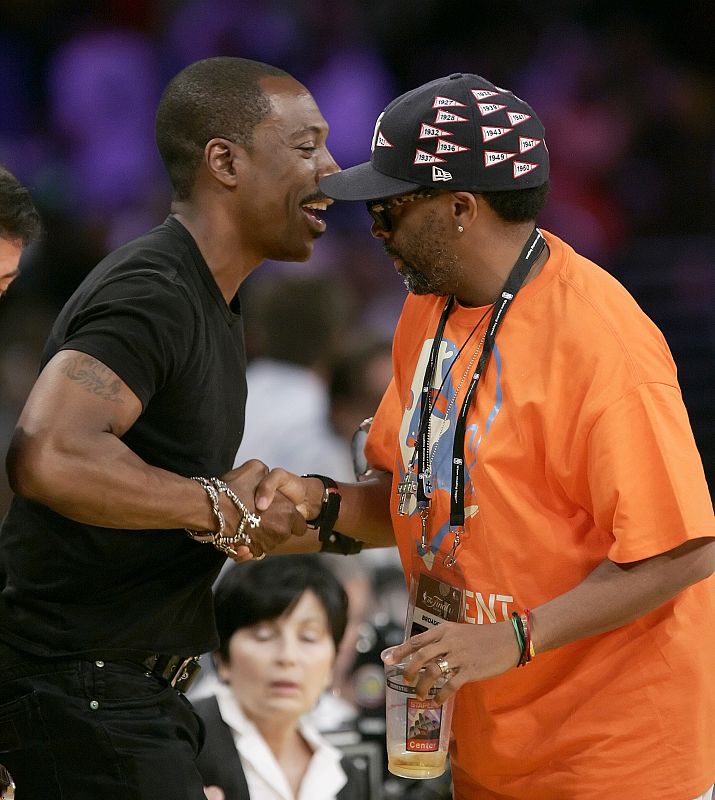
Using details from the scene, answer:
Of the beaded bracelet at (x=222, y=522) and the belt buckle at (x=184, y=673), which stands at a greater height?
the beaded bracelet at (x=222, y=522)

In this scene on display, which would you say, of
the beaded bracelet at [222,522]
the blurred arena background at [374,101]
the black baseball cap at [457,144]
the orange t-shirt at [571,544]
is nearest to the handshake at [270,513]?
the beaded bracelet at [222,522]

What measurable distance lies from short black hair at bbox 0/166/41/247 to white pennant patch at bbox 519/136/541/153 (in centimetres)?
95

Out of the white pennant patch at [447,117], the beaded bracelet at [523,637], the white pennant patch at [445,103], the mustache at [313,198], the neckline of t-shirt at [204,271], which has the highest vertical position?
the white pennant patch at [445,103]

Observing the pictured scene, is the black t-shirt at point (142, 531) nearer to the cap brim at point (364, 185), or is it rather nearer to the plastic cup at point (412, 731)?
the cap brim at point (364, 185)

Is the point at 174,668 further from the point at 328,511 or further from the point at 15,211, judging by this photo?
the point at 15,211

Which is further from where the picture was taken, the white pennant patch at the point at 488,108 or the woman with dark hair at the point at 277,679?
the woman with dark hair at the point at 277,679

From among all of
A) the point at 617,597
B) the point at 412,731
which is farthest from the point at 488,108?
the point at 412,731

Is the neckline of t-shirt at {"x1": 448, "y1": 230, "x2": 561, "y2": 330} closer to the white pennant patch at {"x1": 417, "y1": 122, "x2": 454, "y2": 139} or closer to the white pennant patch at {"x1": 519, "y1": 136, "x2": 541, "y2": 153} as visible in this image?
the white pennant patch at {"x1": 519, "y1": 136, "x2": 541, "y2": 153}

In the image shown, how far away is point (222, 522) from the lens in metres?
2.44

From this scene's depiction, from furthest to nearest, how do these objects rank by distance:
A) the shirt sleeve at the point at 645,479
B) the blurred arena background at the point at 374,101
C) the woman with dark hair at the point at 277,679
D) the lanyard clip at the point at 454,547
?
the blurred arena background at the point at 374,101, the woman with dark hair at the point at 277,679, the lanyard clip at the point at 454,547, the shirt sleeve at the point at 645,479

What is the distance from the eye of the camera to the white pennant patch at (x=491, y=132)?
2.35 m

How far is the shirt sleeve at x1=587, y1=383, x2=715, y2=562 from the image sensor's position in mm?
2180

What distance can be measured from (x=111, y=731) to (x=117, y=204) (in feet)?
14.9

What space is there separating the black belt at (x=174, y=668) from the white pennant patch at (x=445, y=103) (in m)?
1.23
